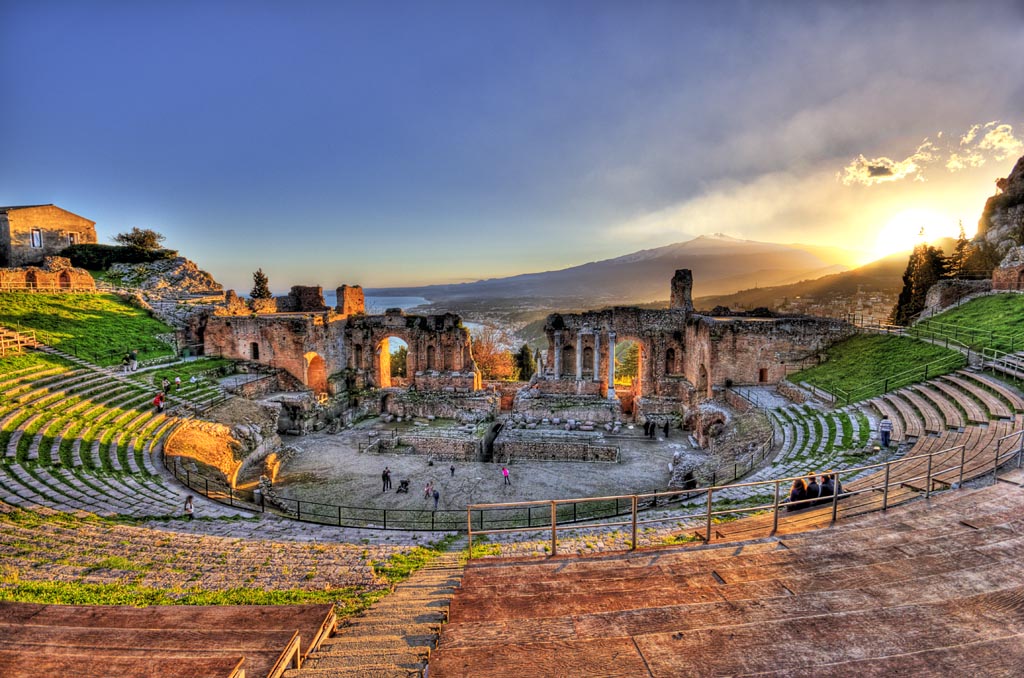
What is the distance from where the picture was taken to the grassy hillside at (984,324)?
667 inches

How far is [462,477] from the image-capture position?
18938mm

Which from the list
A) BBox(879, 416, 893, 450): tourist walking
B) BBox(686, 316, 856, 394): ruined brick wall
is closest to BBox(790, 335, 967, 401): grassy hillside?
BBox(686, 316, 856, 394): ruined brick wall

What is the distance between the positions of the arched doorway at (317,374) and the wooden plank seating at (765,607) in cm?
2637

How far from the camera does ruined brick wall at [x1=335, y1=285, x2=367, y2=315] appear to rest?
33.8 m

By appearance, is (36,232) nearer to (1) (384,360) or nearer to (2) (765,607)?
(1) (384,360)

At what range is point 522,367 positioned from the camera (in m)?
46.1

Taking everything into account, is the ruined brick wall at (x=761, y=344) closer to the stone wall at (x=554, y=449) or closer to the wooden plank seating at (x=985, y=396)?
the stone wall at (x=554, y=449)

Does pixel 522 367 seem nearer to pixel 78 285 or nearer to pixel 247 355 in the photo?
pixel 247 355

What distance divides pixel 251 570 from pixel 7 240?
45.6m

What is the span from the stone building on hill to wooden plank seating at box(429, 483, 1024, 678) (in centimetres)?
5034

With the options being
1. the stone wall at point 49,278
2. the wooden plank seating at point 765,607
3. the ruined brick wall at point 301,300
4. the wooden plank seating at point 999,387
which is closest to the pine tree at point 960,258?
the wooden plank seating at point 999,387

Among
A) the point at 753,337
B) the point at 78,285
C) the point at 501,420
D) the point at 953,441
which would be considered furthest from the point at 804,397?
the point at 78,285

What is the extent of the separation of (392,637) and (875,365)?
71.8ft

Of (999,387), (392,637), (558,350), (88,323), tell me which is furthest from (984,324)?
(88,323)
